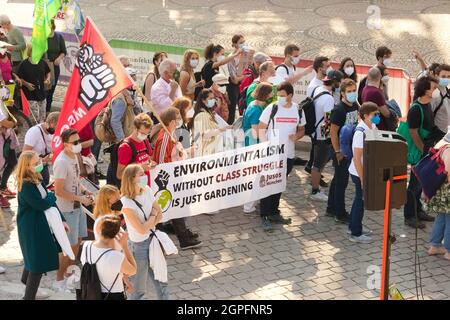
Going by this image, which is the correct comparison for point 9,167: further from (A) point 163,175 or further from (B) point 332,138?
(B) point 332,138

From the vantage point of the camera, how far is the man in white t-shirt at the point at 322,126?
12.1m

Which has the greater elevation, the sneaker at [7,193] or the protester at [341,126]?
the protester at [341,126]

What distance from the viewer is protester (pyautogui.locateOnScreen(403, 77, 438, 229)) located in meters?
11.5

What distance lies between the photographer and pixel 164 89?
41.5 ft

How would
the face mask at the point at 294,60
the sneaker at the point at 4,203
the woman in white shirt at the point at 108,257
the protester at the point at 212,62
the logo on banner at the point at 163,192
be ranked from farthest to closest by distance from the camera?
1. the protester at the point at 212,62
2. the face mask at the point at 294,60
3. the sneaker at the point at 4,203
4. the logo on banner at the point at 163,192
5. the woman in white shirt at the point at 108,257

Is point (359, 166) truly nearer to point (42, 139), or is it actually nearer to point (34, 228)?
point (42, 139)

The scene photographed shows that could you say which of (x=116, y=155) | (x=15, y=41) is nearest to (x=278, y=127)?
(x=116, y=155)

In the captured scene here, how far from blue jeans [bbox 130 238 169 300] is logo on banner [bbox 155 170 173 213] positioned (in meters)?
1.56

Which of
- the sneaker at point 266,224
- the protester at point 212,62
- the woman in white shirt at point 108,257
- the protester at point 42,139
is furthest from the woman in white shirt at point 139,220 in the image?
the protester at point 212,62

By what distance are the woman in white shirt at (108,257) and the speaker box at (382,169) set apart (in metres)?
2.16

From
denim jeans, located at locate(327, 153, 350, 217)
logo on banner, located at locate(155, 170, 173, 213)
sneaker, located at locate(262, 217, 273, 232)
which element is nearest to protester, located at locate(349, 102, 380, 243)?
denim jeans, located at locate(327, 153, 350, 217)

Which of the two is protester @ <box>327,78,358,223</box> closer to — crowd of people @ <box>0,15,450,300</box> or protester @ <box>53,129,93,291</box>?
crowd of people @ <box>0,15,450,300</box>

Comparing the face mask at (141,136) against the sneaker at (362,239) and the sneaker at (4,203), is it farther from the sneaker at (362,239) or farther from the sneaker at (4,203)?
the sneaker at (362,239)
